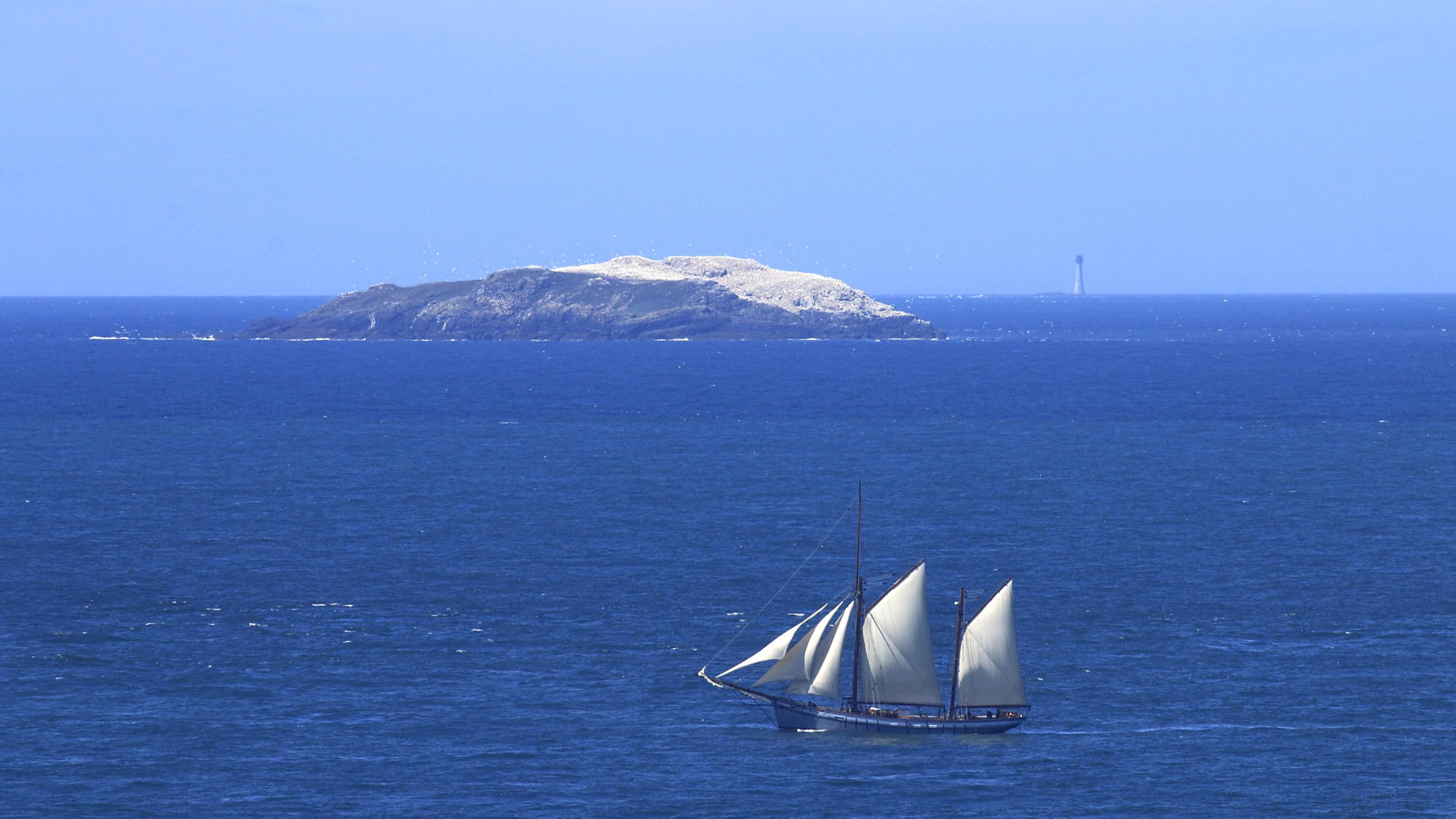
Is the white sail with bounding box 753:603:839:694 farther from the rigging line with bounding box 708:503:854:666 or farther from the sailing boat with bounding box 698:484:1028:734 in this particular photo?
the rigging line with bounding box 708:503:854:666

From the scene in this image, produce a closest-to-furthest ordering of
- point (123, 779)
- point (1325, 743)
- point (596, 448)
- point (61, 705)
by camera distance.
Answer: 1. point (123, 779)
2. point (1325, 743)
3. point (61, 705)
4. point (596, 448)

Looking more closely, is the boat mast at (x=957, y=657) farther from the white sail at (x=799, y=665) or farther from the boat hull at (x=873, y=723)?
the white sail at (x=799, y=665)

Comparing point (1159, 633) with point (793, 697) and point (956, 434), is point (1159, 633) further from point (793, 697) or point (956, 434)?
point (956, 434)

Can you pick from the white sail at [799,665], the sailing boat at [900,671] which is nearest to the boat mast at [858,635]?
the sailing boat at [900,671]

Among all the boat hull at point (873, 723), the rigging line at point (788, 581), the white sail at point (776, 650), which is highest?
the white sail at point (776, 650)

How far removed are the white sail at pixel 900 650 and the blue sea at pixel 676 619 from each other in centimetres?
203

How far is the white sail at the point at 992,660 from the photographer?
58156mm

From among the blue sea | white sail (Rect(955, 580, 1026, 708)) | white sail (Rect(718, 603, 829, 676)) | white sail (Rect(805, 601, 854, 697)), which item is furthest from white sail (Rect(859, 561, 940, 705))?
white sail (Rect(718, 603, 829, 676))

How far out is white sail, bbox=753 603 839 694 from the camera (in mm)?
57844

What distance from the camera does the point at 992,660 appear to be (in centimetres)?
5841

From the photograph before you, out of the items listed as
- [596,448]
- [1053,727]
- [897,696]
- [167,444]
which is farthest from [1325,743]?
[167,444]

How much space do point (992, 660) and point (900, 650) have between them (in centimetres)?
310

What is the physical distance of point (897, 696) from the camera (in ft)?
194

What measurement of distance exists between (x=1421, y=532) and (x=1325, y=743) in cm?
4291
